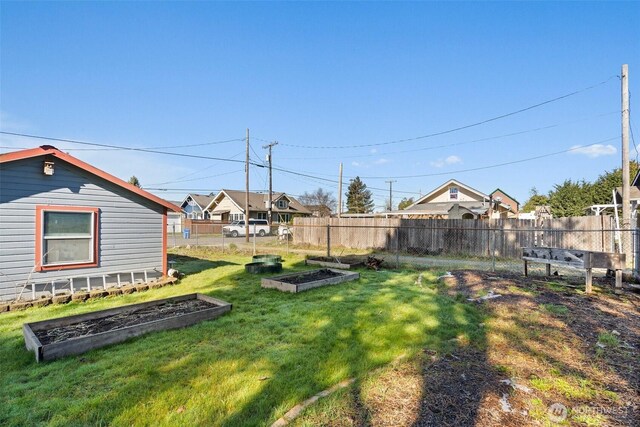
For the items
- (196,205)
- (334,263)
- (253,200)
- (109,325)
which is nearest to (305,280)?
(334,263)

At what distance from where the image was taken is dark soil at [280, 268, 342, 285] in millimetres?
8352

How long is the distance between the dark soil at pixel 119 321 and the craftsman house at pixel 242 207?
115 feet

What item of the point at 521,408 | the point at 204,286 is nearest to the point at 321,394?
the point at 521,408

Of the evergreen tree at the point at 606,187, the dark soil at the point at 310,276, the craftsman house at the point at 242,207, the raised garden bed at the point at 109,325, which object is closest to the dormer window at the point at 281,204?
the craftsman house at the point at 242,207

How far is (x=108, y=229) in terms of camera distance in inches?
318

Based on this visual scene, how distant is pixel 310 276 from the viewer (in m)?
9.07

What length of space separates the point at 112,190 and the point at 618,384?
9.63 m

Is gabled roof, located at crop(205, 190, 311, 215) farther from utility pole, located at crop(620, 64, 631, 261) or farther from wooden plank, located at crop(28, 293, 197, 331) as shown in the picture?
wooden plank, located at crop(28, 293, 197, 331)

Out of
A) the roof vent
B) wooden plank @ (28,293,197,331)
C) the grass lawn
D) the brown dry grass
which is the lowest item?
the grass lawn

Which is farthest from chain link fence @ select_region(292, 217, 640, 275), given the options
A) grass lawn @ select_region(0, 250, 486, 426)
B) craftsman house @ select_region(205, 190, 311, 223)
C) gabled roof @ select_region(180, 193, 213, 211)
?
gabled roof @ select_region(180, 193, 213, 211)

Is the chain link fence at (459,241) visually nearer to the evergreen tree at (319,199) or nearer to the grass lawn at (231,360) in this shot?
the grass lawn at (231,360)

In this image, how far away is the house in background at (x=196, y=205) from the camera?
1912 inches

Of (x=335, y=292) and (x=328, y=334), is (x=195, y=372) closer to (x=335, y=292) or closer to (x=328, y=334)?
(x=328, y=334)

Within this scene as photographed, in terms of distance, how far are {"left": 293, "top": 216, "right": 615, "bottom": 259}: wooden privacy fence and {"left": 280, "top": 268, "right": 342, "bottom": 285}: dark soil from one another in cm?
382
